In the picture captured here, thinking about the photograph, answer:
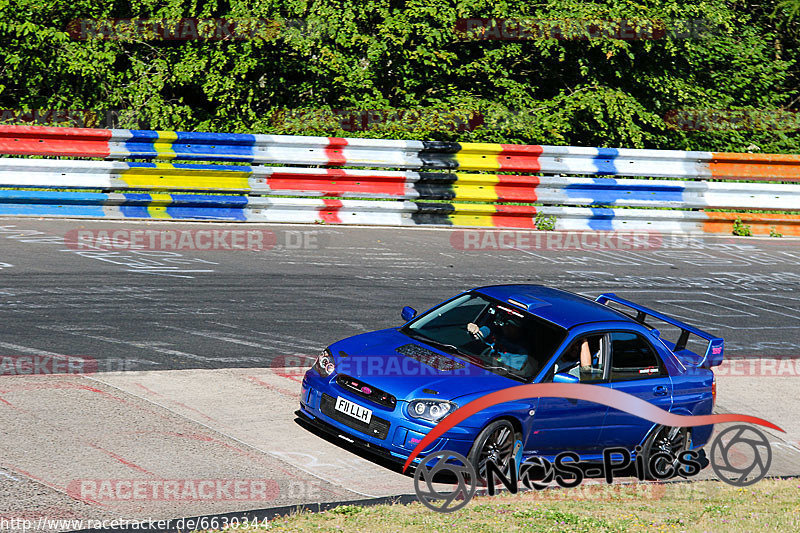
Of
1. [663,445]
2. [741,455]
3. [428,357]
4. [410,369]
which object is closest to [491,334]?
[428,357]

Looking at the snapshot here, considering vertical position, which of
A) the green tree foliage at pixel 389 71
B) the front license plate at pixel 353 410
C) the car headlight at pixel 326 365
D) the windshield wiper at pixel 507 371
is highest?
the green tree foliage at pixel 389 71

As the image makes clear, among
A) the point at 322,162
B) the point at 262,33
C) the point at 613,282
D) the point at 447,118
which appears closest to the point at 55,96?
the point at 262,33

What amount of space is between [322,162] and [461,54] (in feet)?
14.3

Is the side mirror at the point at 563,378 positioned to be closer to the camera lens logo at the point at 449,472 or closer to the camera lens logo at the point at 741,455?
the camera lens logo at the point at 449,472

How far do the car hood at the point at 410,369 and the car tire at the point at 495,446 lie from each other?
32 cm

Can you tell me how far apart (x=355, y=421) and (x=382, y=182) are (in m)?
9.98

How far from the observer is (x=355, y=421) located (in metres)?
7.96

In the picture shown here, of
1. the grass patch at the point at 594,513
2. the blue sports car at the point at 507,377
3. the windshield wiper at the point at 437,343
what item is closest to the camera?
the grass patch at the point at 594,513

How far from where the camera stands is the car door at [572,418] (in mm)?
7973

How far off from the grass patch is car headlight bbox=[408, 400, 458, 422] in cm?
70

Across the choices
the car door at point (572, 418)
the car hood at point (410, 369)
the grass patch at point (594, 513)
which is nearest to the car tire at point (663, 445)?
the grass patch at point (594, 513)

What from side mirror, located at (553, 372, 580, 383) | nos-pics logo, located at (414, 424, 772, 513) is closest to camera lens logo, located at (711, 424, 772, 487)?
nos-pics logo, located at (414, 424, 772, 513)

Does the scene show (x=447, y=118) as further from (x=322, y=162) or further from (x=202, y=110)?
(x=202, y=110)

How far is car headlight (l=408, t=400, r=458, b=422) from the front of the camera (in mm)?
7617
